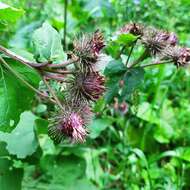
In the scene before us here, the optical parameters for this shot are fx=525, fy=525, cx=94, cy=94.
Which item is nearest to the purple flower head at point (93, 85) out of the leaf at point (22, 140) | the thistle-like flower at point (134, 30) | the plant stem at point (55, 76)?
the plant stem at point (55, 76)

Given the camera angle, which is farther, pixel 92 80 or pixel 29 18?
pixel 29 18

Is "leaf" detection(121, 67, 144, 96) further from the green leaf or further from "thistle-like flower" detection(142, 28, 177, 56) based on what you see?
the green leaf

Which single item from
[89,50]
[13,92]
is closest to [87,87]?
[89,50]

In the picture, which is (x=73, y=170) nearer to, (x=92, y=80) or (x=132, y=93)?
(x=132, y=93)

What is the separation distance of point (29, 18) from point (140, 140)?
1383 mm

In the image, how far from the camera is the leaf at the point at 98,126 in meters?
2.86

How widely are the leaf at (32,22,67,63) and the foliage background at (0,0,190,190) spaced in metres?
0.19

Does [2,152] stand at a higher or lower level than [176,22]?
lower

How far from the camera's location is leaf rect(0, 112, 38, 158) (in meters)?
2.42

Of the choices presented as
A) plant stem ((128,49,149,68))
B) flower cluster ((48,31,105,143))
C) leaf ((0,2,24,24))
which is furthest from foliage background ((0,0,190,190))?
leaf ((0,2,24,24))

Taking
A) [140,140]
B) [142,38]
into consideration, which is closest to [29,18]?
[140,140]

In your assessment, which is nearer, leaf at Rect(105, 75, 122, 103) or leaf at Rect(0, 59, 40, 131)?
leaf at Rect(0, 59, 40, 131)

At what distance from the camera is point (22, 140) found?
2.50 metres

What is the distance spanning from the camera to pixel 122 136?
10.9ft
